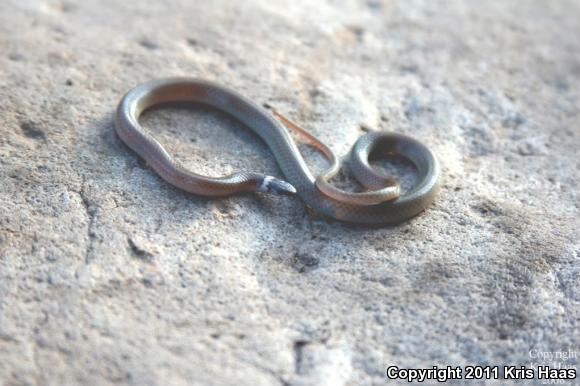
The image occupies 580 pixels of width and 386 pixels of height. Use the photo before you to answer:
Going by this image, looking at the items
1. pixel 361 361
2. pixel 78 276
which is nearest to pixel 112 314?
pixel 78 276

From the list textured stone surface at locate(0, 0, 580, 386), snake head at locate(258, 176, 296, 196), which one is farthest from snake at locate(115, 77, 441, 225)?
textured stone surface at locate(0, 0, 580, 386)

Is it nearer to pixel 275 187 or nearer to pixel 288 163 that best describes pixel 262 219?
pixel 275 187

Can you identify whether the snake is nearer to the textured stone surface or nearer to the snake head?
the snake head

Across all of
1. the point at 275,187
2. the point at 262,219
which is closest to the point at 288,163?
the point at 275,187

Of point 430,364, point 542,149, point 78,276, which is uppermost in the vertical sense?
point 542,149

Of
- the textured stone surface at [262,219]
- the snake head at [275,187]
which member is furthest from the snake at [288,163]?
the textured stone surface at [262,219]

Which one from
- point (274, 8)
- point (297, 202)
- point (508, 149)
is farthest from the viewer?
point (274, 8)

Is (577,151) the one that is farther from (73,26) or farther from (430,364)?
(73,26)
